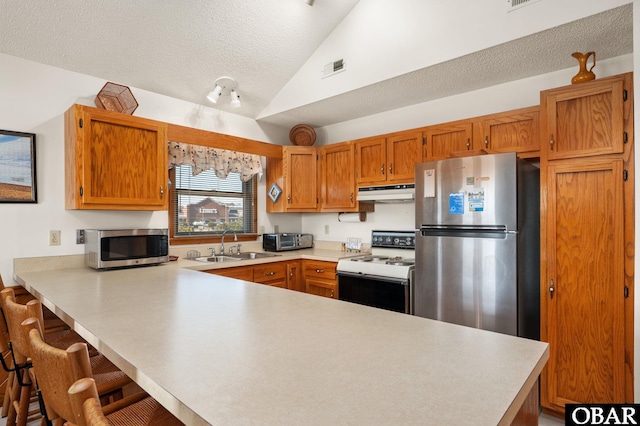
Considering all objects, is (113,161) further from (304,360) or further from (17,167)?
(304,360)

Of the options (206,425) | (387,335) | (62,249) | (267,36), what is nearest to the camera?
(206,425)

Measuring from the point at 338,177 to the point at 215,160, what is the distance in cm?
132

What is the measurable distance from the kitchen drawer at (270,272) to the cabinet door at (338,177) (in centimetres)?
84

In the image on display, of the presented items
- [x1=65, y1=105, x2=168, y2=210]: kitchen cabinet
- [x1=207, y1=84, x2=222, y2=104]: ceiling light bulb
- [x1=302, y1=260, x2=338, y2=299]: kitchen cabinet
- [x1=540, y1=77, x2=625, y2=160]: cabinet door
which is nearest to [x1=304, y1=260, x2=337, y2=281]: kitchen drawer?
[x1=302, y1=260, x2=338, y2=299]: kitchen cabinet

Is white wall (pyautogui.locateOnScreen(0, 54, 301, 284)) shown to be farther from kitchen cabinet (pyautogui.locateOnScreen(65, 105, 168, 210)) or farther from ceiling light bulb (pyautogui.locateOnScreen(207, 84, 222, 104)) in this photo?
ceiling light bulb (pyautogui.locateOnScreen(207, 84, 222, 104))

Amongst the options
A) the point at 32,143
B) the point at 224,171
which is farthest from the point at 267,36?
the point at 32,143

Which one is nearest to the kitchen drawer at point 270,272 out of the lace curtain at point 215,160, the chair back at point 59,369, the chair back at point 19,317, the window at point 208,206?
the window at point 208,206

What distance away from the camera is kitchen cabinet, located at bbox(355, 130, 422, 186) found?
3240mm

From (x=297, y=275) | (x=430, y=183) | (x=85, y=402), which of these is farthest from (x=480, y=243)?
(x=85, y=402)

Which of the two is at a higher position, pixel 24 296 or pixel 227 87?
pixel 227 87

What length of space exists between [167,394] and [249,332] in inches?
16.2

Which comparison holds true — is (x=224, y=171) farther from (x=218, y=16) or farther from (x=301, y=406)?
(x=301, y=406)

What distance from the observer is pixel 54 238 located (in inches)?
107

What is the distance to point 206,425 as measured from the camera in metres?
→ 0.69
